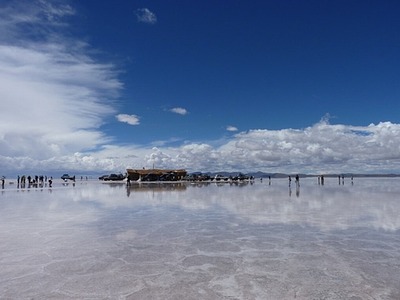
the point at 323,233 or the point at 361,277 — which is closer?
the point at 361,277

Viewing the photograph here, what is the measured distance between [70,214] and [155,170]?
65.1 m

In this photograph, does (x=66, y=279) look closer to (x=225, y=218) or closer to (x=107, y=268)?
(x=107, y=268)

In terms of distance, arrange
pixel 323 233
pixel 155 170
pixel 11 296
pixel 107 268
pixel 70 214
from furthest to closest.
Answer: pixel 155 170 < pixel 70 214 < pixel 323 233 < pixel 107 268 < pixel 11 296

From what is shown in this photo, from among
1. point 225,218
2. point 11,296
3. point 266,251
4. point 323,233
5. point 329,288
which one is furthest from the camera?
point 225,218

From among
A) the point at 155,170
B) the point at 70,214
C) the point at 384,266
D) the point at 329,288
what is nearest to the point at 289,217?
the point at 384,266

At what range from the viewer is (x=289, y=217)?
55.5 ft

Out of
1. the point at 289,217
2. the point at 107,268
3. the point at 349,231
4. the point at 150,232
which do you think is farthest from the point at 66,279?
the point at 289,217

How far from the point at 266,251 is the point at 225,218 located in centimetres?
700

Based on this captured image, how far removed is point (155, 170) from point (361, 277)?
3045 inches

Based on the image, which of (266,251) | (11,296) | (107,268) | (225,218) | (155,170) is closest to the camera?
(11,296)

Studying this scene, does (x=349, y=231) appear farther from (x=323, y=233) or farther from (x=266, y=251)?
(x=266, y=251)

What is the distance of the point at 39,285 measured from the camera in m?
6.99

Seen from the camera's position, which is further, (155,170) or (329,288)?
(155,170)

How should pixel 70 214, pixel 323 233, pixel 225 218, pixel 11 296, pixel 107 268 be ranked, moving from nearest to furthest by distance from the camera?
pixel 11 296 < pixel 107 268 < pixel 323 233 < pixel 225 218 < pixel 70 214
